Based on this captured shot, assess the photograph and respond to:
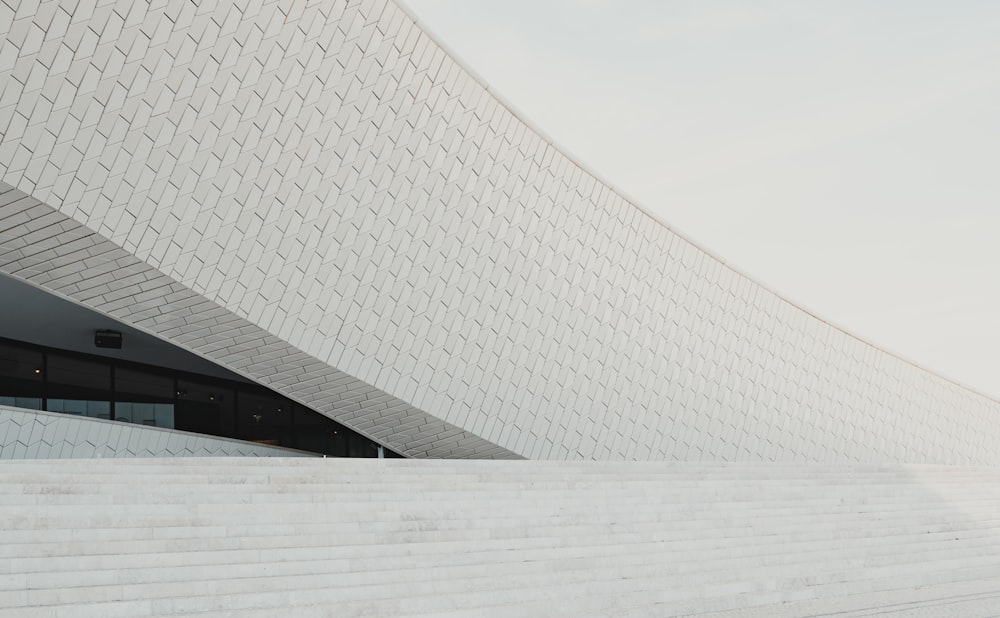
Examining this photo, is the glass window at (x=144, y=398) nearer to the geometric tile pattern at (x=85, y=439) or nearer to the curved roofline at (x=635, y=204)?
the geometric tile pattern at (x=85, y=439)

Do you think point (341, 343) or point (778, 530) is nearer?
point (778, 530)

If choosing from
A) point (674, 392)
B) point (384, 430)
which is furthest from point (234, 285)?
point (674, 392)

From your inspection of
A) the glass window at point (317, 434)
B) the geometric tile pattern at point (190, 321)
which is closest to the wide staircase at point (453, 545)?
the geometric tile pattern at point (190, 321)

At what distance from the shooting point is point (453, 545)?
5605mm

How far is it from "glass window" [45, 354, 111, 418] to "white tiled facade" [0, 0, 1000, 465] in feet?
11.0

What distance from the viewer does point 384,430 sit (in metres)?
11.7

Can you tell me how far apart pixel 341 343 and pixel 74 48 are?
382cm

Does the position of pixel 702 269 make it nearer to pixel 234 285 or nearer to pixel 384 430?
pixel 384 430

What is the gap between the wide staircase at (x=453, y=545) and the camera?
4531mm

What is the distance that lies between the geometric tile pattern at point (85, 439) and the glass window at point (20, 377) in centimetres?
141

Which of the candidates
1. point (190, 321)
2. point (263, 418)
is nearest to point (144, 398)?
point (263, 418)

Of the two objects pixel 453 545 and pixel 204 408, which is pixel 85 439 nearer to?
pixel 204 408

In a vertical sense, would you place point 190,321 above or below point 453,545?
above

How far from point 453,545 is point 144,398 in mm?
9094
